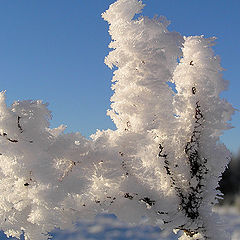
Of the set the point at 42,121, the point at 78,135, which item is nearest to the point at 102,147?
the point at 78,135

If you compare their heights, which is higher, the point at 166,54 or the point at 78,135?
the point at 166,54

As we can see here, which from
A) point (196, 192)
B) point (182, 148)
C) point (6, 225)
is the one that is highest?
point (182, 148)

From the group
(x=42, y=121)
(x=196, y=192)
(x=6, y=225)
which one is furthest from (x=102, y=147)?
(x=6, y=225)

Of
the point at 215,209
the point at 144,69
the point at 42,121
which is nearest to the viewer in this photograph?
the point at 42,121

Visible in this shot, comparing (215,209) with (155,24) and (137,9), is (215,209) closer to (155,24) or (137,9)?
(155,24)

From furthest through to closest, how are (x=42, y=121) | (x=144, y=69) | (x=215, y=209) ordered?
(x=215, y=209)
(x=144, y=69)
(x=42, y=121)

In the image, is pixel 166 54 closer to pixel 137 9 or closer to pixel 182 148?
pixel 137 9

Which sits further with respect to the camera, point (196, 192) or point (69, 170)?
point (196, 192)
